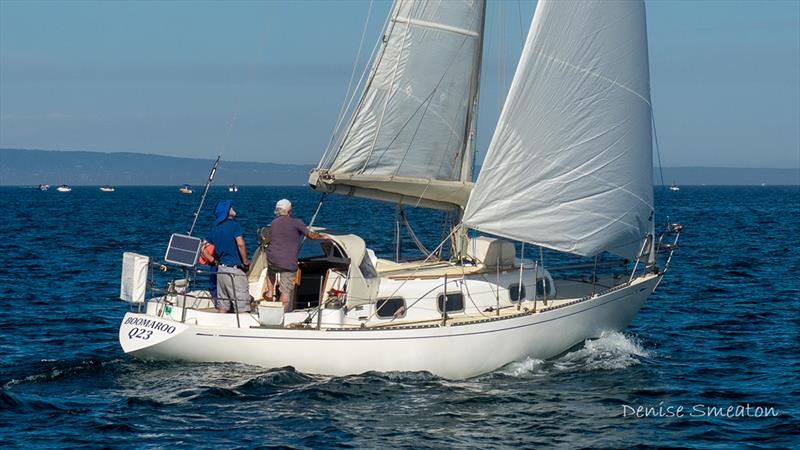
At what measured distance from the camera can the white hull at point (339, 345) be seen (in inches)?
647

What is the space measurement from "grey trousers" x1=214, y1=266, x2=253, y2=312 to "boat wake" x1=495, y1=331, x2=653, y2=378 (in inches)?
164

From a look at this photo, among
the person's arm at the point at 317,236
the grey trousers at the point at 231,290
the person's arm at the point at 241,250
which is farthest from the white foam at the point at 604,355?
the person's arm at the point at 241,250

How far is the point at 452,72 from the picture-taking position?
19.1 meters

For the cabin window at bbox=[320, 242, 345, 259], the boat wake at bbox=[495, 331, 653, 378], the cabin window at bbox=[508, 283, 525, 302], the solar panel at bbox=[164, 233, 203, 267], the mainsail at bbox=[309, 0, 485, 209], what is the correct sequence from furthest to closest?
the mainsail at bbox=[309, 0, 485, 209]
the cabin window at bbox=[508, 283, 525, 302]
the cabin window at bbox=[320, 242, 345, 259]
the boat wake at bbox=[495, 331, 653, 378]
the solar panel at bbox=[164, 233, 203, 267]

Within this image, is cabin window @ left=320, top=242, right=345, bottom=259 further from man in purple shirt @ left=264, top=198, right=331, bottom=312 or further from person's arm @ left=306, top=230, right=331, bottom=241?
man in purple shirt @ left=264, top=198, right=331, bottom=312

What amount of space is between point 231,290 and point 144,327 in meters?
1.43

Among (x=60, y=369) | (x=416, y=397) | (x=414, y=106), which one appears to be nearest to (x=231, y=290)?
(x=60, y=369)

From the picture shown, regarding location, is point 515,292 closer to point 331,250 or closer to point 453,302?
point 453,302

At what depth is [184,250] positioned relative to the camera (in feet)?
55.3

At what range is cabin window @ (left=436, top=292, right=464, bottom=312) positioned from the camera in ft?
58.8

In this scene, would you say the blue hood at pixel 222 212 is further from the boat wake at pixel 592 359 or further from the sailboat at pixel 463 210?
the boat wake at pixel 592 359

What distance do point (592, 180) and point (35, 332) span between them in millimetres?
11206

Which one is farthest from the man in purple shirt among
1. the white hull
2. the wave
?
the wave

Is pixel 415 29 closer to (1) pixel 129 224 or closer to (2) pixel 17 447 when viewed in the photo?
(2) pixel 17 447
